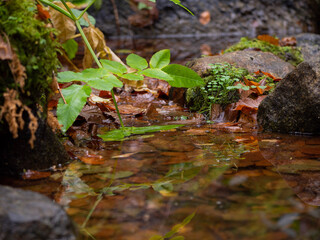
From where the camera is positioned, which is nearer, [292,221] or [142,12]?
[292,221]

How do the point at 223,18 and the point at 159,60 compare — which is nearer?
the point at 159,60

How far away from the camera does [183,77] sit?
2.05m

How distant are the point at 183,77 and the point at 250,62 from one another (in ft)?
5.24

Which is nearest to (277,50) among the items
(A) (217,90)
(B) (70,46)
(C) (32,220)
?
(A) (217,90)

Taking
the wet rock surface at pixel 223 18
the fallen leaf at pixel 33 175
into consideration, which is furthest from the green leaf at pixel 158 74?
the wet rock surface at pixel 223 18

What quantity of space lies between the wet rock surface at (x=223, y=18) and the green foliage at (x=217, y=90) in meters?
8.66

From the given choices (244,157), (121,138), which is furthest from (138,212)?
(121,138)

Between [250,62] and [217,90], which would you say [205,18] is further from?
[217,90]

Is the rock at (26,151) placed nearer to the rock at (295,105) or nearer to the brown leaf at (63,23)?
the rock at (295,105)

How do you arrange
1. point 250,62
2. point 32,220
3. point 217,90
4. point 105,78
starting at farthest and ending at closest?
point 250,62 < point 217,90 < point 105,78 < point 32,220

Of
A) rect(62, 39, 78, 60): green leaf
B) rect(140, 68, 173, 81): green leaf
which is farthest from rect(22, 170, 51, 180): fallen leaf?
rect(62, 39, 78, 60): green leaf

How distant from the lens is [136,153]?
1816 millimetres

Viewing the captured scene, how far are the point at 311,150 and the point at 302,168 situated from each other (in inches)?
12.9

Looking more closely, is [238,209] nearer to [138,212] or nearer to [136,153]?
[138,212]
